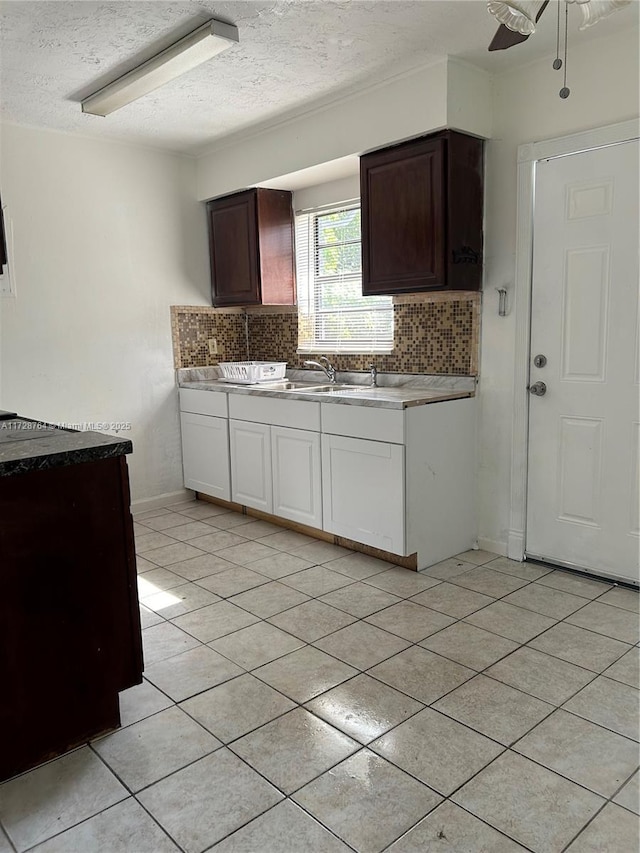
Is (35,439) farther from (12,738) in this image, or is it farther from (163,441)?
(163,441)

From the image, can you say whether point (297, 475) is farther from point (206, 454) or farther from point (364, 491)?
point (206, 454)

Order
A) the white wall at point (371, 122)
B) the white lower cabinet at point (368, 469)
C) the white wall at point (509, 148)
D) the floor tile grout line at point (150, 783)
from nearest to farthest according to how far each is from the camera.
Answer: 1. the floor tile grout line at point (150, 783)
2. the white wall at point (509, 148)
3. the white wall at point (371, 122)
4. the white lower cabinet at point (368, 469)

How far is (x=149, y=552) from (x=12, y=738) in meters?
1.89

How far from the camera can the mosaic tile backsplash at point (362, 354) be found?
3.58m

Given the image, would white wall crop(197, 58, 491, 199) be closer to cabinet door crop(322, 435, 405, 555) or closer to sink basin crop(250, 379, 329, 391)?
sink basin crop(250, 379, 329, 391)

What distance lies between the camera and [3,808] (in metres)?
1.76

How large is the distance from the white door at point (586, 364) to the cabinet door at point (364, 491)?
2.38 feet

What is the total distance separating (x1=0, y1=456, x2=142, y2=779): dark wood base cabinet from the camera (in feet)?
6.05

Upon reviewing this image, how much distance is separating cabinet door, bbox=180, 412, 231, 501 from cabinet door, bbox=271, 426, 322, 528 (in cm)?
53

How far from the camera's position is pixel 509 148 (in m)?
3.29

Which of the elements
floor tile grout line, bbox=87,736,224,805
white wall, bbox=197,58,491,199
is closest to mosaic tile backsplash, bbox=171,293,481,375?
white wall, bbox=197,58,491,199

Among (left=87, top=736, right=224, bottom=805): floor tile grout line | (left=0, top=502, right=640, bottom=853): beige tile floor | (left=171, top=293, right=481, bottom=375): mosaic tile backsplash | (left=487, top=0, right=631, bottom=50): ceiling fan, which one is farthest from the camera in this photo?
(left=171, top=293, right=481, bottom=375): mosaic tile backsplash

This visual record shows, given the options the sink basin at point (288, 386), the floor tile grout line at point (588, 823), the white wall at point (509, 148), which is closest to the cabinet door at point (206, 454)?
the sink basin at point (288, 386)

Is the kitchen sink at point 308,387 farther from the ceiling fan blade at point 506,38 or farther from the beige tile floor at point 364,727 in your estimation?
the ceiling fan blade at point 506,38
